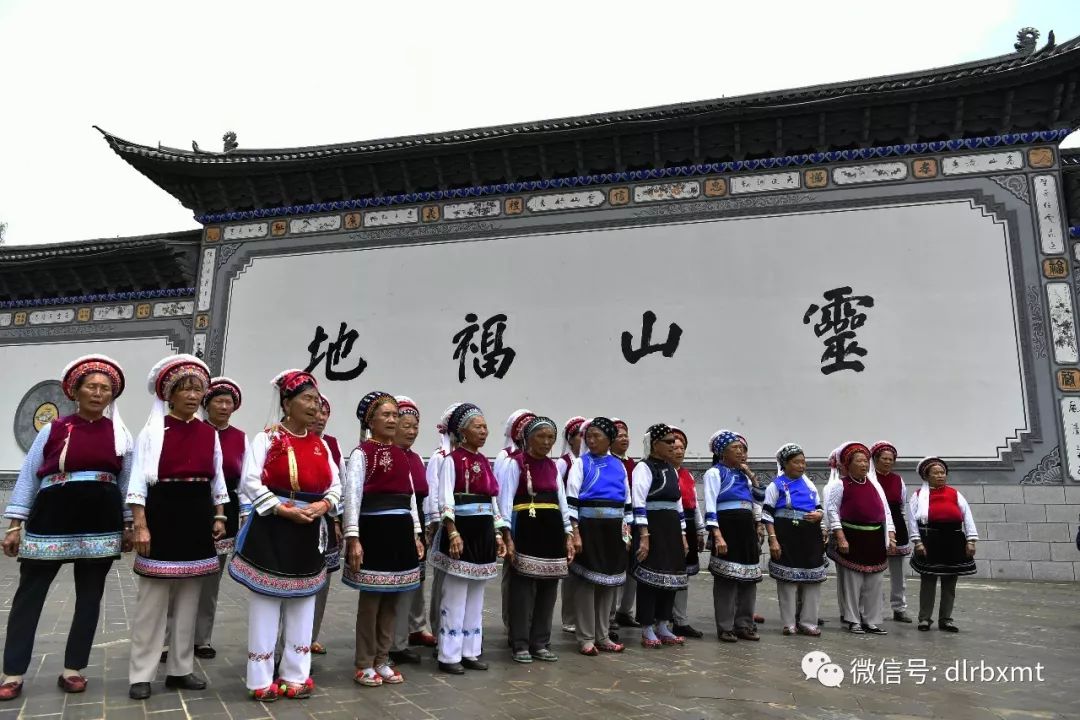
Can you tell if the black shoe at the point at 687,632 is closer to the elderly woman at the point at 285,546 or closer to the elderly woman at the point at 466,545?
the elderly woman at the point at 466,545

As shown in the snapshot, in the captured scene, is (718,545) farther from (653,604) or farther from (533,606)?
(533,606)

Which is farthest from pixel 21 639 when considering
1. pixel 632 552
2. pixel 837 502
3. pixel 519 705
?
pixel 837 502

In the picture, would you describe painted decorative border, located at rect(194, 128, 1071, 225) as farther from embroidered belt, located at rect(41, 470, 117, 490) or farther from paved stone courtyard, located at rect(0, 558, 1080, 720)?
embroidered belt, located at rect(41, 470, 117, 490)

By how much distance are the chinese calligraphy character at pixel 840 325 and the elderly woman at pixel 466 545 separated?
6.75 m

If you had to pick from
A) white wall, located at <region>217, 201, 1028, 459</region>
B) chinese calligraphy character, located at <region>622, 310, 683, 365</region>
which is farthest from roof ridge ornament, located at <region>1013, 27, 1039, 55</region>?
chinese calligraphy character, located at <region>622, 310, 683, 365</region>

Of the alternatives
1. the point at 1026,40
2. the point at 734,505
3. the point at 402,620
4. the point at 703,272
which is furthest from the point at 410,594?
the point at 1026,40

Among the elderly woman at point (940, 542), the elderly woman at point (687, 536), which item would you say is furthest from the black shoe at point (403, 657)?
the elderly woman at point (940, 542)

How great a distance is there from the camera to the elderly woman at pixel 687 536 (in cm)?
525

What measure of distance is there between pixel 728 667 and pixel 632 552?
114 centimetres

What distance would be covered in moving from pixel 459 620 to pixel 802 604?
2.95 m

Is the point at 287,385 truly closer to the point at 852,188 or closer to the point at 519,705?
the point at 519,705

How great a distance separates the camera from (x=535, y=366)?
34.9 feet

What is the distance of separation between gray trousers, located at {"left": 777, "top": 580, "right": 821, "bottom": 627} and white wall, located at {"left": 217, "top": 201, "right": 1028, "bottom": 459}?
13.6ft

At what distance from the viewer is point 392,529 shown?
3818 mm
